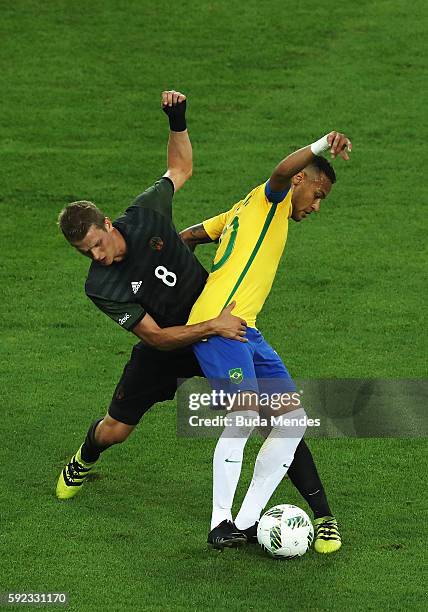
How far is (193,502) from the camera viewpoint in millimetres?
8102

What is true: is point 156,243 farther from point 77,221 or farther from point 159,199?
point 77,221

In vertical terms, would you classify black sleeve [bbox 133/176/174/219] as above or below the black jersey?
above

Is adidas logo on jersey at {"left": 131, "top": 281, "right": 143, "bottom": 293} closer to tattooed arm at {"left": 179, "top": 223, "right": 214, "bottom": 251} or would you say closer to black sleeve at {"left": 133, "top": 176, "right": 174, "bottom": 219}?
black sleeve at {"left": 133, "top": 176, "right": 174, "bottom": 219}

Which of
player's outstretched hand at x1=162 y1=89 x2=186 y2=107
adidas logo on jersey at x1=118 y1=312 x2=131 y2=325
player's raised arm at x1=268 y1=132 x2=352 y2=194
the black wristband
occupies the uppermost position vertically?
player's outstretched hand at x1=162 y1=89 x2=186 y2=107

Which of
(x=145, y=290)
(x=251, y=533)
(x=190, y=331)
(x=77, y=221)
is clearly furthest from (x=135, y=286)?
(x=251, y=533)

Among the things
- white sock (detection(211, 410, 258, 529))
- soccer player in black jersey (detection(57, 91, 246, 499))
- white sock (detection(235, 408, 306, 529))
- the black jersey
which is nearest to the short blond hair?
soccer player in black jersey (detection(57, 91, 246, 499))

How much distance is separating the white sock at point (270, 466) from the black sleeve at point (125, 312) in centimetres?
Result: 103

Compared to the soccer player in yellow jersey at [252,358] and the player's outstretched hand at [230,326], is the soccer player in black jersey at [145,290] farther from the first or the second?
the soccer player in yellow jersey at [252,358]

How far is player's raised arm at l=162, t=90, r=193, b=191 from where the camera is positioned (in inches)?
314

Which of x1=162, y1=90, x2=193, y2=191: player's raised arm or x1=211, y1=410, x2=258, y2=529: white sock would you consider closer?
x1=211, y1=410, x2=258, y2=529: white sock

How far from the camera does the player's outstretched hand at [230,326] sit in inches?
291

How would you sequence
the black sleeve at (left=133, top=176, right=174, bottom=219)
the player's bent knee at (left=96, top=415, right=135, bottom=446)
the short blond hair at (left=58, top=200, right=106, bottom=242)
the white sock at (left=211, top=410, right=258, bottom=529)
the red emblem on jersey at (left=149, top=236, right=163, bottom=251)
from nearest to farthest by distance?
1. the short blond hair at (left=58, top=200, right=106, bottom=242)
2. the white sock at (left=211, top=410, right=258, bottom=529)
3. the red emblem on jersey at (left=149, top=236, right=163, bottom=251)
4. the black sleeve at (left=133, top=176, right=174, bottom=219)
5. the player's bent knee at (left=96, top=415, right=135, bottom=446)

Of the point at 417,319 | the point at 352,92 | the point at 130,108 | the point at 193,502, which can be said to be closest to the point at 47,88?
the point at 130,108

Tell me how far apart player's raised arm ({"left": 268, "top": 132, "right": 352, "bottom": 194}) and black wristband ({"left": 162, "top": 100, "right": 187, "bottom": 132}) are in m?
0.92
